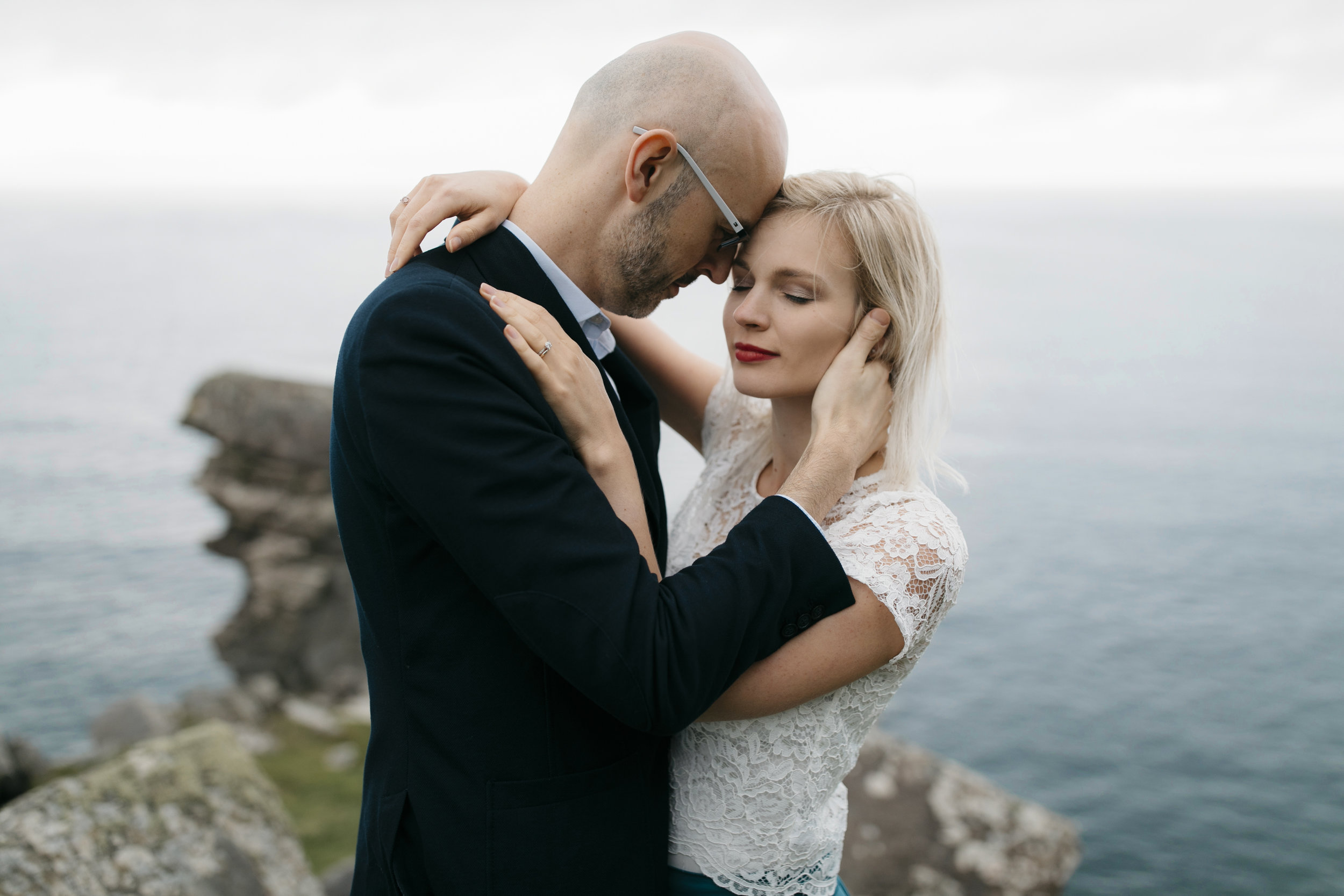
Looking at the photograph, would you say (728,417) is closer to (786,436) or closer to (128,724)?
(786,436)

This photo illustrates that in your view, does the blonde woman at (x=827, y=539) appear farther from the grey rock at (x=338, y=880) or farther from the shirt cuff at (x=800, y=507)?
the grey rock at (x=338, y=880)

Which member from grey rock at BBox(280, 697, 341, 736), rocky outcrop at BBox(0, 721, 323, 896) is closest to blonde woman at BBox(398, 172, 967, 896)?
rocky outcrop at BBox(0, 721, 323, 896)

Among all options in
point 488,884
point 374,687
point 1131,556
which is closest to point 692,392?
point 374,687

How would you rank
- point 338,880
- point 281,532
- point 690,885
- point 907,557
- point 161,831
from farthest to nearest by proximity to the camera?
point 281,532 < point 338,880 < point 161,831 < point 690,885 < point 907,557

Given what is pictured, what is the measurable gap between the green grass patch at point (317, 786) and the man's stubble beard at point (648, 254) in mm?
7512

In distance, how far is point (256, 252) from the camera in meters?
129

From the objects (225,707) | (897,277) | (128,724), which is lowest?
(128,724)

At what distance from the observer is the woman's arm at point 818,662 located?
2088mm

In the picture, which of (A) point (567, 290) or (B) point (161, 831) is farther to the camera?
(B) point (161, 831)

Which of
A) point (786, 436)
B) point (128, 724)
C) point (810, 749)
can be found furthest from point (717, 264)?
point (128, 724)

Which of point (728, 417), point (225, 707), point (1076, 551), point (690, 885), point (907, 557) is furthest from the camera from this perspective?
point (1076, 551)

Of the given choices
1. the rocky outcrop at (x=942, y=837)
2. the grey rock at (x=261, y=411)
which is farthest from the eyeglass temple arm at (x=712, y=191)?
the grey rock at (x=261, y=411)

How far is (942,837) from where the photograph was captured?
5758 millimetres

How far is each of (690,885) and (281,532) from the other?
1128 cm
